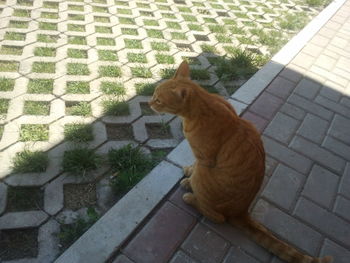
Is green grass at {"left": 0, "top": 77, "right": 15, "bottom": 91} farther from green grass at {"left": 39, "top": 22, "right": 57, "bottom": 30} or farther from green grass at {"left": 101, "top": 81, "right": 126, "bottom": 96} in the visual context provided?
green grass at {"left": 39, "top": 22, "right": 57, "bottom": 30}

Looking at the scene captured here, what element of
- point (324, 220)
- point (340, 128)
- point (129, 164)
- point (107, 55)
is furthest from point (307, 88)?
point (129, 164)

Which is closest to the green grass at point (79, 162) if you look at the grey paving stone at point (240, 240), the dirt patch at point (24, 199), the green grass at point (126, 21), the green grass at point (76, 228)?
the dirt patch at point (24, 199)

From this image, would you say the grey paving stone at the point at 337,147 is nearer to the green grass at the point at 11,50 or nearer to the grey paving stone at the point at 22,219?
the grey paving stone at the point at 22,219

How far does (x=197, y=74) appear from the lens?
4.23m

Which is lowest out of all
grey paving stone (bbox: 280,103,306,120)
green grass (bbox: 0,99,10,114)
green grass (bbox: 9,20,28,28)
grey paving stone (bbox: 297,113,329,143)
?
grey paving stone (bbox: 297,113,329,143)

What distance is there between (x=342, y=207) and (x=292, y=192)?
44 centimetres

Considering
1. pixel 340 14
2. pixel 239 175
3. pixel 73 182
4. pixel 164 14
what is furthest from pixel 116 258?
pixel 340 14

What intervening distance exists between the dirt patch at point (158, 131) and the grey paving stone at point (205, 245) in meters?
1.07

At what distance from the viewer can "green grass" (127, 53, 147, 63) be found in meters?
4.30

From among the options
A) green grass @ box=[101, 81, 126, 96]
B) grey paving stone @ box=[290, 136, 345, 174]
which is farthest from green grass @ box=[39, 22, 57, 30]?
grey paving stone @ box=[290, 136, 345, 174]

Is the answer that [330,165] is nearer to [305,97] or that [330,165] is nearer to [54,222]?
[305,97]

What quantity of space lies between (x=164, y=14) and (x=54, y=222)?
390 centimetres

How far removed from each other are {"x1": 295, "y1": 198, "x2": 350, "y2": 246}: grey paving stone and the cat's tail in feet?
1.52

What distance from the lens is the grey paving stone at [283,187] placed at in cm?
293
